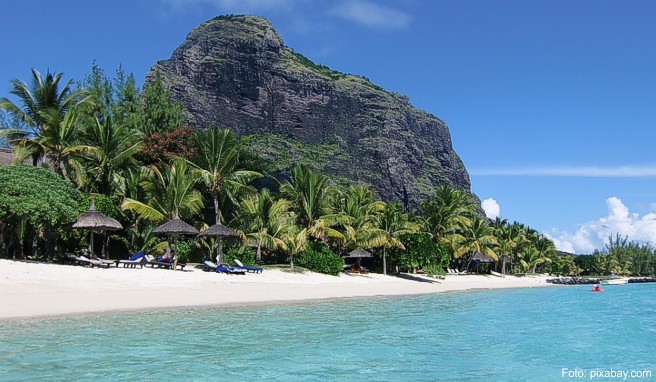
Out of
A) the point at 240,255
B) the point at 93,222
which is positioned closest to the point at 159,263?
the point at 93,222

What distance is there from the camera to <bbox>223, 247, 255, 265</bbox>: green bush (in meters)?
26.5

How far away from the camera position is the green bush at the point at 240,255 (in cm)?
2648

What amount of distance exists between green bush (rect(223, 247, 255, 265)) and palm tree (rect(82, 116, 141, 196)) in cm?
724

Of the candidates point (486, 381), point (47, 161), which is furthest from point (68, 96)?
point (486, 381)

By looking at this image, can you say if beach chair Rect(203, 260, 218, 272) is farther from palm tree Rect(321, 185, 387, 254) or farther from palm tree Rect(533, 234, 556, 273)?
palm tree Rect(533, 234, 556, 273)

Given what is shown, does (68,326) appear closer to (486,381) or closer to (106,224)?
(486,381)

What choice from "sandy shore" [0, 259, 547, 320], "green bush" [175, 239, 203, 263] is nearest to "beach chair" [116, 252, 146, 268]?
"sandy shore" [0, 259, 547, 320]

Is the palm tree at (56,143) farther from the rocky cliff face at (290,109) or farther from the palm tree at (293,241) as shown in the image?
the rocky cliff face at (290,109)

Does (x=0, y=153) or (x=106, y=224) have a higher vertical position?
(x=0, y=153)

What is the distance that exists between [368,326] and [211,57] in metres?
106

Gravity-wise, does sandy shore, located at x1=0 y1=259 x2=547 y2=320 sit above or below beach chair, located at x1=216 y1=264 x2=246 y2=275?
below

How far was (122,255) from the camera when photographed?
2970cm

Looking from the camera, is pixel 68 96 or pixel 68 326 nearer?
pixel 68 326

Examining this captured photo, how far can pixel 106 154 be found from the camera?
26.9 m
